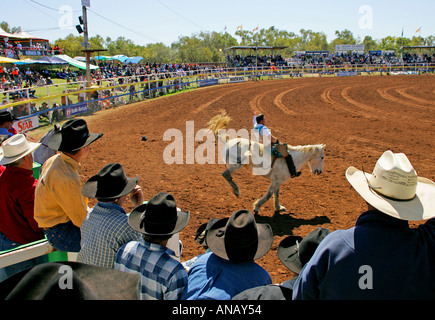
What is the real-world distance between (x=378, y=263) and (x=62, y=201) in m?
2.83

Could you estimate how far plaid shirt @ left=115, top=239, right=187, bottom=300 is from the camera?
2.32 m

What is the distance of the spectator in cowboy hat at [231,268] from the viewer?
234 centimetres

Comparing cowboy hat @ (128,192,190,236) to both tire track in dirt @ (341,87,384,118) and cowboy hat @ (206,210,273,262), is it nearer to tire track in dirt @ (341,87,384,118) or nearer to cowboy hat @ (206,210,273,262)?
cowboy hat @ (206,210,273,262)

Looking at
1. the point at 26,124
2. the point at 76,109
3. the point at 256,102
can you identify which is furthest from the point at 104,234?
the point at 256,102

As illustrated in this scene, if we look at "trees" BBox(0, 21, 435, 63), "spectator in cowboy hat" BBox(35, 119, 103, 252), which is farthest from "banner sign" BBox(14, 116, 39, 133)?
"trees" BBox(0, 21, 435, 63)

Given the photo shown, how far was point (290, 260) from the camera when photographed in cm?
291

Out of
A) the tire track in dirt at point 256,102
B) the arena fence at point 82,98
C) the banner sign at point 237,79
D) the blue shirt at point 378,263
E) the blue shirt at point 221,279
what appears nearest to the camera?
the blue shirt at point 378,263

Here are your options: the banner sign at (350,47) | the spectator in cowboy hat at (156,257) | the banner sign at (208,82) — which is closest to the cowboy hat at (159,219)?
the spectator in cowboy hat at (156,257)

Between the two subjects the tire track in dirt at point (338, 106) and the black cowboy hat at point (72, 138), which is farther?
the tire track in dirt at point (338, 106)

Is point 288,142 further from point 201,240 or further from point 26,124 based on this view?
point 26,124

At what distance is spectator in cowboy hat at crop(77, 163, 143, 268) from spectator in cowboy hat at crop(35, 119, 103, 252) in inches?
10.7

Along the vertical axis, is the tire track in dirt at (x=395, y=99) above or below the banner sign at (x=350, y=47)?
below

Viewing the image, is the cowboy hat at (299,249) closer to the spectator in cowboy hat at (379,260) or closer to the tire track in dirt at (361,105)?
the spectator in cowboy hat at (379,260)

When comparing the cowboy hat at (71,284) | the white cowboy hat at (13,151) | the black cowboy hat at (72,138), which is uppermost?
the black cowboy hat at (72,138)
